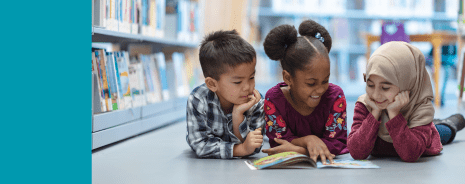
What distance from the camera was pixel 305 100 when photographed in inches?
59.1

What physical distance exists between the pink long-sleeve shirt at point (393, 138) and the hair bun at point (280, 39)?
0.33 meters

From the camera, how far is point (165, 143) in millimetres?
1993

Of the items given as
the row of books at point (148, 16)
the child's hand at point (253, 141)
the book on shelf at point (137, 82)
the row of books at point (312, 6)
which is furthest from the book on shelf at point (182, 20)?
the row of books at point (312, 6)

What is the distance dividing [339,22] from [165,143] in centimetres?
376

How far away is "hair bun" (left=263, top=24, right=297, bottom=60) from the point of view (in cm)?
150

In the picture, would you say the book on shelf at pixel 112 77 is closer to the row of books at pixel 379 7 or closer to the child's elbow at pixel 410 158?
the child's elbow at pixel 410 158

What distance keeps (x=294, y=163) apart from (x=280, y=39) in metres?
0.45

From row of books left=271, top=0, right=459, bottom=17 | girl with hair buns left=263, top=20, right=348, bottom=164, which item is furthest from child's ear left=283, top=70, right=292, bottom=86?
row of books left=271, top=0, right=459, bottom=17

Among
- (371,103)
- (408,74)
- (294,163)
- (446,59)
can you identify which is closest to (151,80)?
(294,163)

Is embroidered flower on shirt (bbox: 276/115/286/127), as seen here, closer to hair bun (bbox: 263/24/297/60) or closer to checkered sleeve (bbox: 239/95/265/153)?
checkered sleeve (bbox: 239/95/265/153)

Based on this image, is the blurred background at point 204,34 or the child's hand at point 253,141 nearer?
the child's hand at point 253,141

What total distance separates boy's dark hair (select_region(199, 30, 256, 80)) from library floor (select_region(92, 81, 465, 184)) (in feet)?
1.13

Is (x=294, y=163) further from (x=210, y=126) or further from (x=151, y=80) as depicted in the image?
(x=151, y=80)

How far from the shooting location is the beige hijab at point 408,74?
1286 mm
